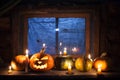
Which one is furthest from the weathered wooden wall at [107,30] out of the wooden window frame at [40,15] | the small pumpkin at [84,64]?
the small pumpkin at [84,64]

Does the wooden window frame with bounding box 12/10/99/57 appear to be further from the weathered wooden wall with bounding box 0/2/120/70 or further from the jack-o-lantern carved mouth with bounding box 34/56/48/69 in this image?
the jack-o-lantern carved mouth with bounding box 34/56/48/69

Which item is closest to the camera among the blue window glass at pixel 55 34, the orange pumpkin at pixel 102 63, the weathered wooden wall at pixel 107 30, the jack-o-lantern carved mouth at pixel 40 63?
the jack-o-lantern carved mouth at pixel 40 63

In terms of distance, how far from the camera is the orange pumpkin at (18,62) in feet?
18.9

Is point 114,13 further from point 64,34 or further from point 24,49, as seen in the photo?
point 24,49

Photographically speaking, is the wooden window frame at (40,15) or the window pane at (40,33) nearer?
the wooden window frame at (40,15)

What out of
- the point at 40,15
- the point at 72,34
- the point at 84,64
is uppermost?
the point at 40,15

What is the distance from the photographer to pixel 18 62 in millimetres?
5750

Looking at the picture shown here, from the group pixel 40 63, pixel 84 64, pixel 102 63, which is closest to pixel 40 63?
pixel 40 63

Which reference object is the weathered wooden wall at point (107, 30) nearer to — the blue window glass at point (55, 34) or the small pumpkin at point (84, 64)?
the blue window glass at point (55, 34)

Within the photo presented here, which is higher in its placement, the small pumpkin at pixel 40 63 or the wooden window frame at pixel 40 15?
the wooden window frame at pixel 40 15

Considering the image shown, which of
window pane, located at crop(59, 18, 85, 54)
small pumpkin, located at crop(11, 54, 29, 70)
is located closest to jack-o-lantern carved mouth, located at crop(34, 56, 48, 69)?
small pumpkin, located at crop(11, 54, 29, 70)

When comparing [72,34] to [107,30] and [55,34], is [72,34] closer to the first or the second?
[55,34]

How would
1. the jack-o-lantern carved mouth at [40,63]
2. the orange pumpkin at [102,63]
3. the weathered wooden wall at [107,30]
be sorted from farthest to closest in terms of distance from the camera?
1. the weathered wooden wall at [107,30]
2. the orange pumpkin at [102,63]
3. the jack-o-lantern carved mouth at [40,63]
